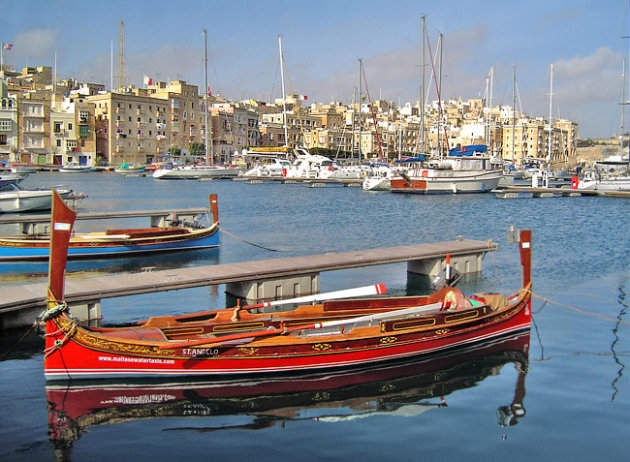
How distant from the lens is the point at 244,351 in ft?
39.2

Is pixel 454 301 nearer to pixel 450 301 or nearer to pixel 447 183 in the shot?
pixel 450 301

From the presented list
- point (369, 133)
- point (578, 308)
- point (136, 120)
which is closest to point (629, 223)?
point (578, 308)

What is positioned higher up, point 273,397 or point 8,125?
point 8,125

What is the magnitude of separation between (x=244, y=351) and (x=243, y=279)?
19.3 ft

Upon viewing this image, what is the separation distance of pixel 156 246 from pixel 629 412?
20.0m

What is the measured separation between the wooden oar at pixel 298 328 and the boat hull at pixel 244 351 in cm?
5

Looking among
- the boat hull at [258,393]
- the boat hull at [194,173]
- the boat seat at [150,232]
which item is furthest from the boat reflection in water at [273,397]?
the boat hull at [194,173]

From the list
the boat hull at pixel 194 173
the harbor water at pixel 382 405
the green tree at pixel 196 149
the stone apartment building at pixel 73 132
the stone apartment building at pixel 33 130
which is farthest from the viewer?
the green tree at pixel 196 149

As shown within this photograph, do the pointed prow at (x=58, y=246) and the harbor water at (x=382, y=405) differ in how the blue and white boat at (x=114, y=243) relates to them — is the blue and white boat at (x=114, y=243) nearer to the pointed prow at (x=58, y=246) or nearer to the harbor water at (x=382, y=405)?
the harbor water at (x=382, y=405)

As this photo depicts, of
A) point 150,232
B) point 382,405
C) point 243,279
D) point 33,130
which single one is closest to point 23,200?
point 150,232

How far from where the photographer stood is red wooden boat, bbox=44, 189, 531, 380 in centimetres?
1132

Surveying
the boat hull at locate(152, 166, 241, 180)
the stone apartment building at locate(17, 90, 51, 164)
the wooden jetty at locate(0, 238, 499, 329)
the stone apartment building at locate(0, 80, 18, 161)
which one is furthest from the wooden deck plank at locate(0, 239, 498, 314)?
the stone apartment building at locate(17, 90, 51, 164)

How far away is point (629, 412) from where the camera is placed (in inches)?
440

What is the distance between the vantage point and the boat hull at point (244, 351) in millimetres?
11391
